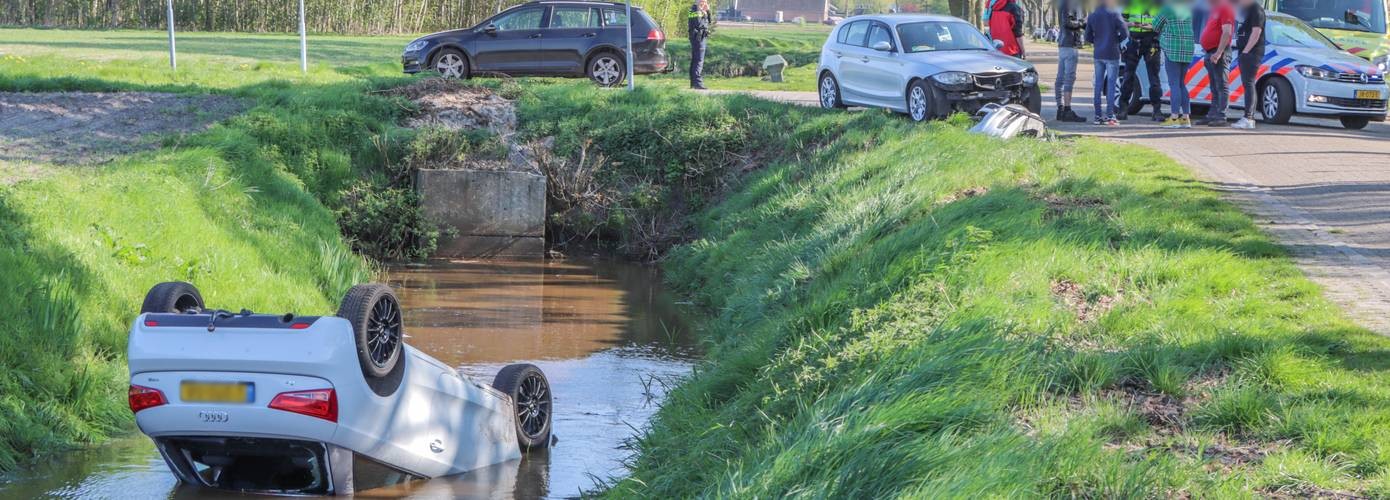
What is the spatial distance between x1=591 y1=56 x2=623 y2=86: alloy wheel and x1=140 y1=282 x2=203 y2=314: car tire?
1675 cm

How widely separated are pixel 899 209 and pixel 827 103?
8.77m

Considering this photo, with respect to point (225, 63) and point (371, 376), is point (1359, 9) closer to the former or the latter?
point (225, 63)

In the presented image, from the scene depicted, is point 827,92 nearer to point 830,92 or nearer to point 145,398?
point 830,92

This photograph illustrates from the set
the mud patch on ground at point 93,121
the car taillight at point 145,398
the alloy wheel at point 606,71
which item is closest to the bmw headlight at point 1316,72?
the alloy wheel at point 606,71

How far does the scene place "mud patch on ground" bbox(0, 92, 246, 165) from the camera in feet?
47.6

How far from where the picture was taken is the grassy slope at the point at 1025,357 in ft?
17.3

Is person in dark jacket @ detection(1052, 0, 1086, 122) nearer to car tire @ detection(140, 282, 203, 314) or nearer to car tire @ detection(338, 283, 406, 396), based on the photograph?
car tire @ detection(338, 283, 406, 396)

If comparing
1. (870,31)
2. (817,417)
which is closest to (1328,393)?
(817,417)

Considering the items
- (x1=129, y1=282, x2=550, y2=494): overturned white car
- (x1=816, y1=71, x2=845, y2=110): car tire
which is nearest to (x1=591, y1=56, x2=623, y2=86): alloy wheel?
(x1=816, y1=71, x2=845, y2=110): car tire

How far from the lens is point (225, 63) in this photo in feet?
81.8

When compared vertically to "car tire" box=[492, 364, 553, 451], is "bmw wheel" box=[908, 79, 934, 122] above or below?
above

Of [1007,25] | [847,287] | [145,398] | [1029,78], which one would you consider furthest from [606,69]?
[145,398]

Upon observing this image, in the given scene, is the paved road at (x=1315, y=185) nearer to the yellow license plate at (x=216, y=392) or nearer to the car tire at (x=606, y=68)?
the yellow license plate at (x=216, y=392)

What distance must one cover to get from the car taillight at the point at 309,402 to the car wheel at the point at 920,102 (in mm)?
12205
